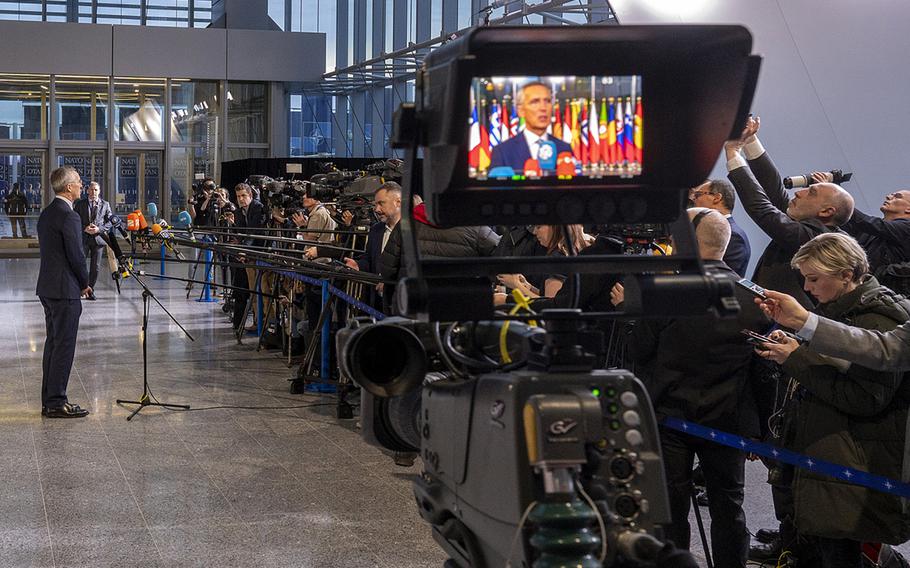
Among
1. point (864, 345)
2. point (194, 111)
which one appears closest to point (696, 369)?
point (864, 345)

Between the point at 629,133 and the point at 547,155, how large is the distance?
0.52 feet

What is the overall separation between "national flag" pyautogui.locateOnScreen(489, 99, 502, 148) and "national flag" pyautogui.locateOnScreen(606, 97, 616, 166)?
0.64 ft

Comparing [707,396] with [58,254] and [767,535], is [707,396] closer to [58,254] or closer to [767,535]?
[767,535]

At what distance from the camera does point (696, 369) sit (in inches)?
160

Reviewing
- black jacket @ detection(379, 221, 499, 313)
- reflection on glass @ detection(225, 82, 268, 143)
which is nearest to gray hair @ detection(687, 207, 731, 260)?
black jacket @ detection(379, 221, 499, 313)

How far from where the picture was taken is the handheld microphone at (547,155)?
187 centimetres

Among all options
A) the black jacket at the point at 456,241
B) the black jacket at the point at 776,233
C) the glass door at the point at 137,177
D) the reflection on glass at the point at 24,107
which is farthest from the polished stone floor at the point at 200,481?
the reflection on glass at the point at 24,107

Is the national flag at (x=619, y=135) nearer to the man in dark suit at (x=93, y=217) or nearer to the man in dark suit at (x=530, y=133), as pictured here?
the man in dark suit at (x=530, y=133)

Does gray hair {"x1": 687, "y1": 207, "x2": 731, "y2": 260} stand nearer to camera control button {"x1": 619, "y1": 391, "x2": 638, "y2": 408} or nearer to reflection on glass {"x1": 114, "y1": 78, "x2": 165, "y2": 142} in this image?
camera control button {"x1": 619, "y1": 391, "x2": 638, "y2": 408}

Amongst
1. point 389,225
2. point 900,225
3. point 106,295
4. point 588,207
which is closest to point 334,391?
point 389,225

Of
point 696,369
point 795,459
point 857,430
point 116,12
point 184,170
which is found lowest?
point 795,459

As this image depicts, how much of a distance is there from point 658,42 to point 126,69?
25.6 m

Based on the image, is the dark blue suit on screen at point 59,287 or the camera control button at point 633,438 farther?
the dark blue suit on screen at point 59,287

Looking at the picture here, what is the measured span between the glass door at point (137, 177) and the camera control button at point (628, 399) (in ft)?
84.5
